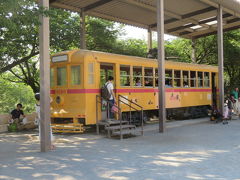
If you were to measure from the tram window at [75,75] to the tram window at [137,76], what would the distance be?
2.52m

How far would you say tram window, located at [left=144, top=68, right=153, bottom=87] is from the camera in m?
12.6

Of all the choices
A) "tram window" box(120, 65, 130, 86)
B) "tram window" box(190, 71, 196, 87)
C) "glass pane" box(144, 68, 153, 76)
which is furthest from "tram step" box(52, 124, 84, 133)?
"tram window" box(190, 71, 196, 87)

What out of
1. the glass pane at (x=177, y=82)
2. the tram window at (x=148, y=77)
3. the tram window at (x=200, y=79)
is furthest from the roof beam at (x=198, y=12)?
the tram window at (x=148, y=77)

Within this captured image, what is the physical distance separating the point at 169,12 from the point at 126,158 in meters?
11.4

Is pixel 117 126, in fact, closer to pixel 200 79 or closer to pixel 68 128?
pixel 68 128

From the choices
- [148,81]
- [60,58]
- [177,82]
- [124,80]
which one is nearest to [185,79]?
[177,82]

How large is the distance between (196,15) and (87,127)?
8.85 metres

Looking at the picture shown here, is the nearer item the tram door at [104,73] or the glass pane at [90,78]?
the glass pane at [90,78]

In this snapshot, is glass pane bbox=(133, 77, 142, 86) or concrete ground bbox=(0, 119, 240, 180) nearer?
concrete ground bbox=(0, 119, 240, 180)

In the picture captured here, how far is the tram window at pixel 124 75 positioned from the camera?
1148cm

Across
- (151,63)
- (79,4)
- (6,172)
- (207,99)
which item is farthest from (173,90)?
(6,172)

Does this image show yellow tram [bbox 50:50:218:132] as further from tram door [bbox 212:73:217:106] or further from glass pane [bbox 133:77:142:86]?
tram door [bbox 212:73:217:106]

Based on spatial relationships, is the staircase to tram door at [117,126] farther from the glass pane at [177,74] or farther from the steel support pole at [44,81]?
the glass pane at [177,74]

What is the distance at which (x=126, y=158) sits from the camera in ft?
21.7
